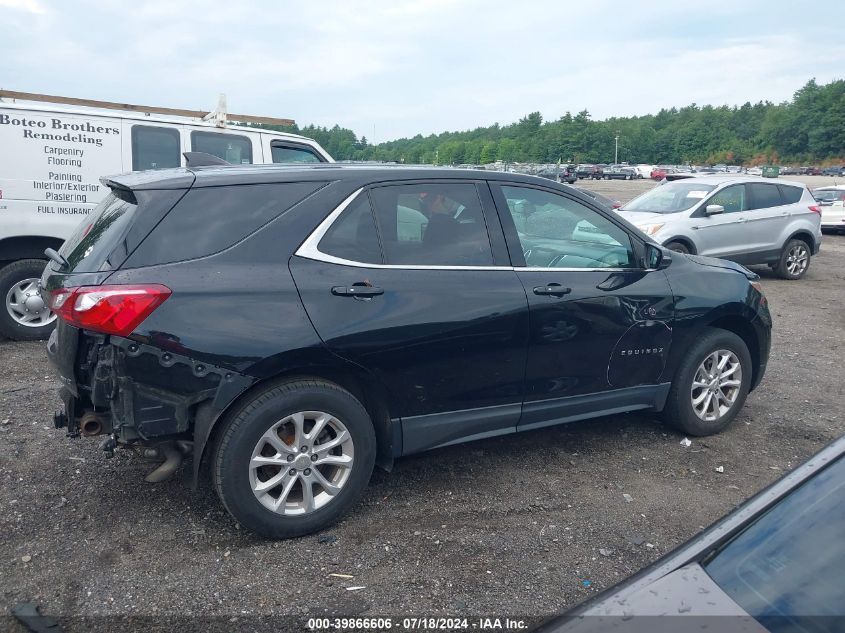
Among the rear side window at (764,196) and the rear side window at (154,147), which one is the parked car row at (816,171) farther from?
the rear side window at (154,147)

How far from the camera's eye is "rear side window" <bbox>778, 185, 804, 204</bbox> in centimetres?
1289

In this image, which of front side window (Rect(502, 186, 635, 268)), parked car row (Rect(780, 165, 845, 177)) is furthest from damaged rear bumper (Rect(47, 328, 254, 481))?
parked car row (Rect(780, 165, 845, 177))

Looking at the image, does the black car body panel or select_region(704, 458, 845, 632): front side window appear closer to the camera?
select_region(704, 458, 845, 632): front side window

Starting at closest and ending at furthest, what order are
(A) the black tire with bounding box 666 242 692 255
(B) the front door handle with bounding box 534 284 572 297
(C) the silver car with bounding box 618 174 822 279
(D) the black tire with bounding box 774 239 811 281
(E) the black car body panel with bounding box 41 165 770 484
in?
(E) the black car body panel with bounding box 41 165 770 484
(B) the front door handle with bounding box 534 284 572 297
(A) the black tire with bounding box 666 242 692 255
(C) the silver car with bounding box 618 174 822 279
(D) the black tire with bounding box 774 239 811 281

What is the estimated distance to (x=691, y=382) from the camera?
4.96 metres

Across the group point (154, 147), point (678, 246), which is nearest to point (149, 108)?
point (154, 147)

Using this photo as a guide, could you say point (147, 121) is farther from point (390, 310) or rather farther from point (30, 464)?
point (390, 310)

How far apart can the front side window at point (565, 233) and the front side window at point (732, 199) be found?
8.00m

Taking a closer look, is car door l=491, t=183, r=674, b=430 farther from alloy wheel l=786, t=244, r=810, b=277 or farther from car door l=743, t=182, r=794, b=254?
alloy wheel l=786, t=244, r=810, b=277

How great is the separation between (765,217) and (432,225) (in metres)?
10.1

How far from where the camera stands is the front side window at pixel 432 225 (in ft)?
13.0

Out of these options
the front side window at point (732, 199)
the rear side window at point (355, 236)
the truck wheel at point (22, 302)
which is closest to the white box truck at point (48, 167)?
the truck wheel at point (22, 302)

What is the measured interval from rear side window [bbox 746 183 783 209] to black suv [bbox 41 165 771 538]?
8778 millimetres

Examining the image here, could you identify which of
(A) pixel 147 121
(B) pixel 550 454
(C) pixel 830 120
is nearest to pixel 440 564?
(B) pixel 550 454
